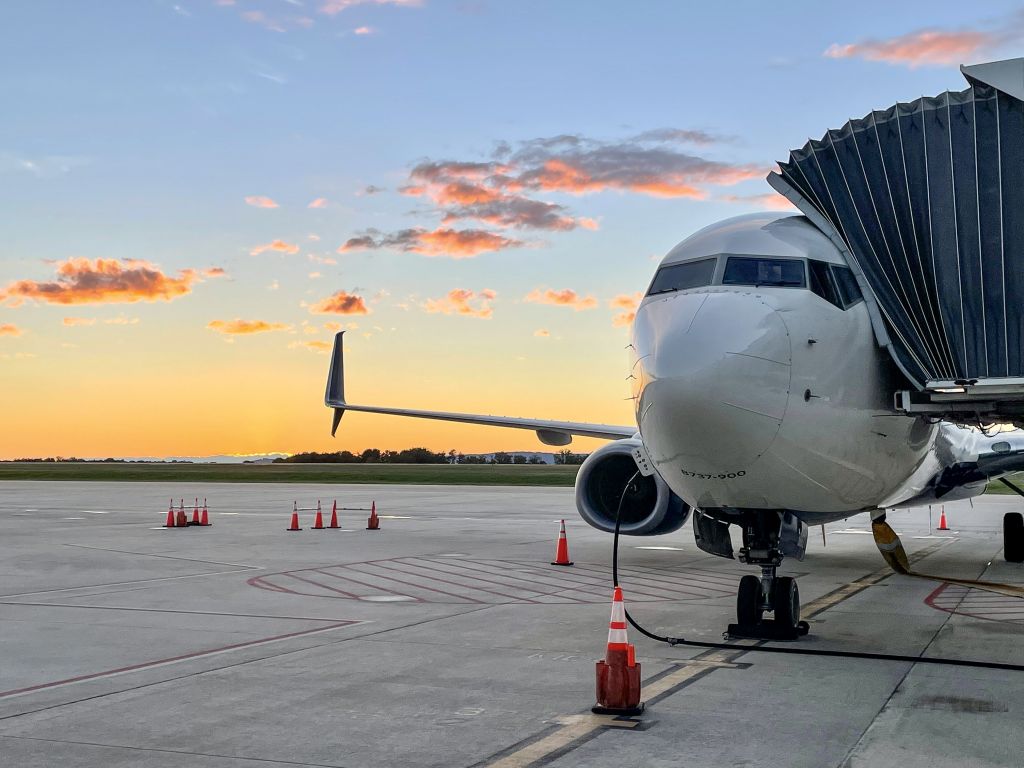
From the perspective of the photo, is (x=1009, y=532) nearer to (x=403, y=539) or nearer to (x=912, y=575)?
(x=912, y=575)

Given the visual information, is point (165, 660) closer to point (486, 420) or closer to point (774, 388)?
point (774, 388)

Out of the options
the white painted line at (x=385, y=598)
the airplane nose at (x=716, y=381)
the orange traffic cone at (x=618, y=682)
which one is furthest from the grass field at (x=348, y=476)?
the orange traffic cone at (x=618, y=682)

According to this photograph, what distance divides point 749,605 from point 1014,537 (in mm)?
9760

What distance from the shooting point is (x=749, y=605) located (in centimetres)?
944

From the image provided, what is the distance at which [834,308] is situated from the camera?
895 cm

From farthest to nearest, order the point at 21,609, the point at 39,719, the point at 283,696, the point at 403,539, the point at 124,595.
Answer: the point at 403,539 < the point at 124,595 < the point at 21,609 < the point at 283,696 < the point at 39,719

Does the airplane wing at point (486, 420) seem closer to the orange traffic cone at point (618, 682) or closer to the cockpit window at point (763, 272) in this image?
the cockpit window at point (763, 272)

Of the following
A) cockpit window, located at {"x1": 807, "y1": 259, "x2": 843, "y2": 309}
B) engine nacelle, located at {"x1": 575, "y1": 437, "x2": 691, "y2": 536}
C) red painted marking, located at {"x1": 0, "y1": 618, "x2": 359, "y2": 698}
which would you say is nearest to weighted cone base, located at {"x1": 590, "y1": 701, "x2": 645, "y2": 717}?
red painted marking, located at {"x1": 0, "y1": 618, "x2": 359, "y2": 698}

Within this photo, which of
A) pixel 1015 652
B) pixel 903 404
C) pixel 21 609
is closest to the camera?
pixel 1015 652

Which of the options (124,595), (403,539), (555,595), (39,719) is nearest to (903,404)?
(555,595)

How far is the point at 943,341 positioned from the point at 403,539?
41.4ft

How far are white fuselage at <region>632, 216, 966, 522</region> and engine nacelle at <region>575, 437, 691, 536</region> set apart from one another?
4402 millimetres

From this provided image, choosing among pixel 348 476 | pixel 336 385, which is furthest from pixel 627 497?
pixel 348 476

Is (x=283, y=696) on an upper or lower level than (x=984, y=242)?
lower
